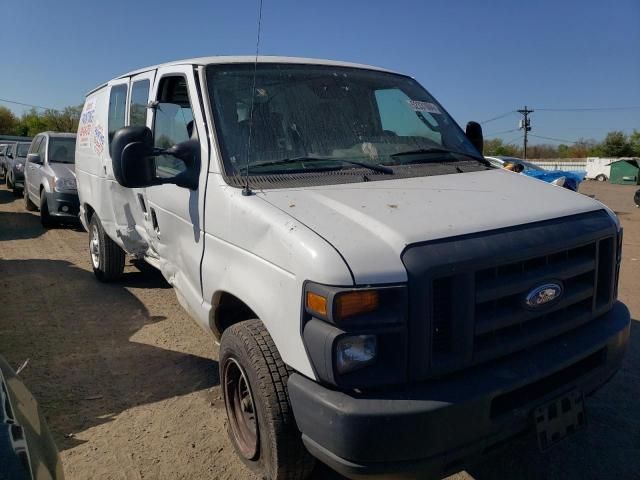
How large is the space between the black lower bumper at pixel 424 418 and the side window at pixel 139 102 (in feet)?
9.28

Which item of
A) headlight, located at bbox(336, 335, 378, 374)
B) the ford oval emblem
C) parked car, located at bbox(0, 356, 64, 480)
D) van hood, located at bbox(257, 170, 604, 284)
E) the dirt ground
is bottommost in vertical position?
the dirt ground

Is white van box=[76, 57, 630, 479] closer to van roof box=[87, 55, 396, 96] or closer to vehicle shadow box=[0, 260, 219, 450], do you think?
van roof box=[87, 55, 396, 96]

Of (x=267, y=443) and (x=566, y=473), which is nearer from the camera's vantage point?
(x=267, y=443)

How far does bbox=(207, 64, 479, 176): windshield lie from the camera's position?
298 centimetres

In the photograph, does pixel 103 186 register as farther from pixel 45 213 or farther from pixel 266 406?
pixel 45 213

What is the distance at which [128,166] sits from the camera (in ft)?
9.37

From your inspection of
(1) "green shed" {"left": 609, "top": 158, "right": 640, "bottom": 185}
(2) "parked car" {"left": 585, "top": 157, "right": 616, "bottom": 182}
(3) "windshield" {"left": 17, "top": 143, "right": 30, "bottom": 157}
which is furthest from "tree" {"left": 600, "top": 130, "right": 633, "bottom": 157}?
(3) "windshield" {"left": 17, "top": 143, "right": 30, "bottom": 157}

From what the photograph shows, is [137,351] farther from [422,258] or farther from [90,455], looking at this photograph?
[422,258]

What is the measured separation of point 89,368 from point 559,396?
334 cm

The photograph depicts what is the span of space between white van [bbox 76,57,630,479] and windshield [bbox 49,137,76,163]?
7.87m

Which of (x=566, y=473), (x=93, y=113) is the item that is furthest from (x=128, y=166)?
(x=93, y=113)

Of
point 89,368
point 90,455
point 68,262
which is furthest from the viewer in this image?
point 68,262

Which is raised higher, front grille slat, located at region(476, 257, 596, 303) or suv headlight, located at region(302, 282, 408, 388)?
front grille slat, located at region(476, 257, 596, 303)

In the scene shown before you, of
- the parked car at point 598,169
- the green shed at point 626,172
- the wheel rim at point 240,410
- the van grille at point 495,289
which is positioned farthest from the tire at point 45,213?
the parked car at point 598,169
